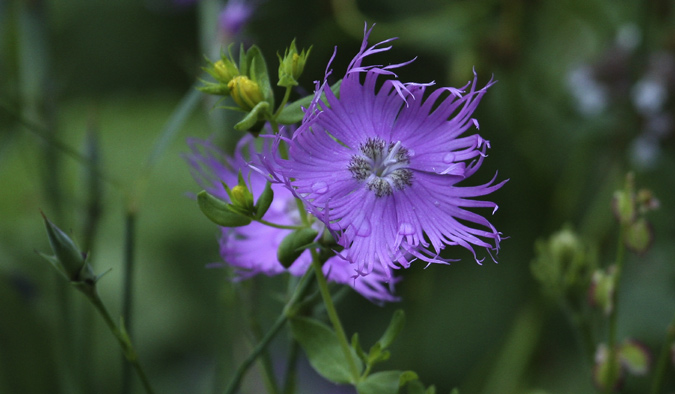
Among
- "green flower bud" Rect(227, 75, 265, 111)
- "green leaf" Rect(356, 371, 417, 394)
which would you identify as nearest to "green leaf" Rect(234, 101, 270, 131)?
"green flower bud" Rect(227, 75, 265, 111)

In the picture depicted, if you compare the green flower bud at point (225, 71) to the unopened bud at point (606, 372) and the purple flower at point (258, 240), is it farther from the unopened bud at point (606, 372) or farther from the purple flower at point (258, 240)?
the unopened bud at point (606, 372)

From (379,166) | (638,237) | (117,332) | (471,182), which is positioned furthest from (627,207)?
(471,182)

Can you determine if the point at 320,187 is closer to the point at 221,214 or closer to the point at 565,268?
Result: the point at 221,214

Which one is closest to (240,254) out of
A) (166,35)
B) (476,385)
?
(476,385)

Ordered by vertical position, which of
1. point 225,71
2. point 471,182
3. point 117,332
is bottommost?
point 117,332

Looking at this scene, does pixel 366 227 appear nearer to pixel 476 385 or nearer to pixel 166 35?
pixel 476 385

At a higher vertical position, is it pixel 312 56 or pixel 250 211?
pixel 312 56
